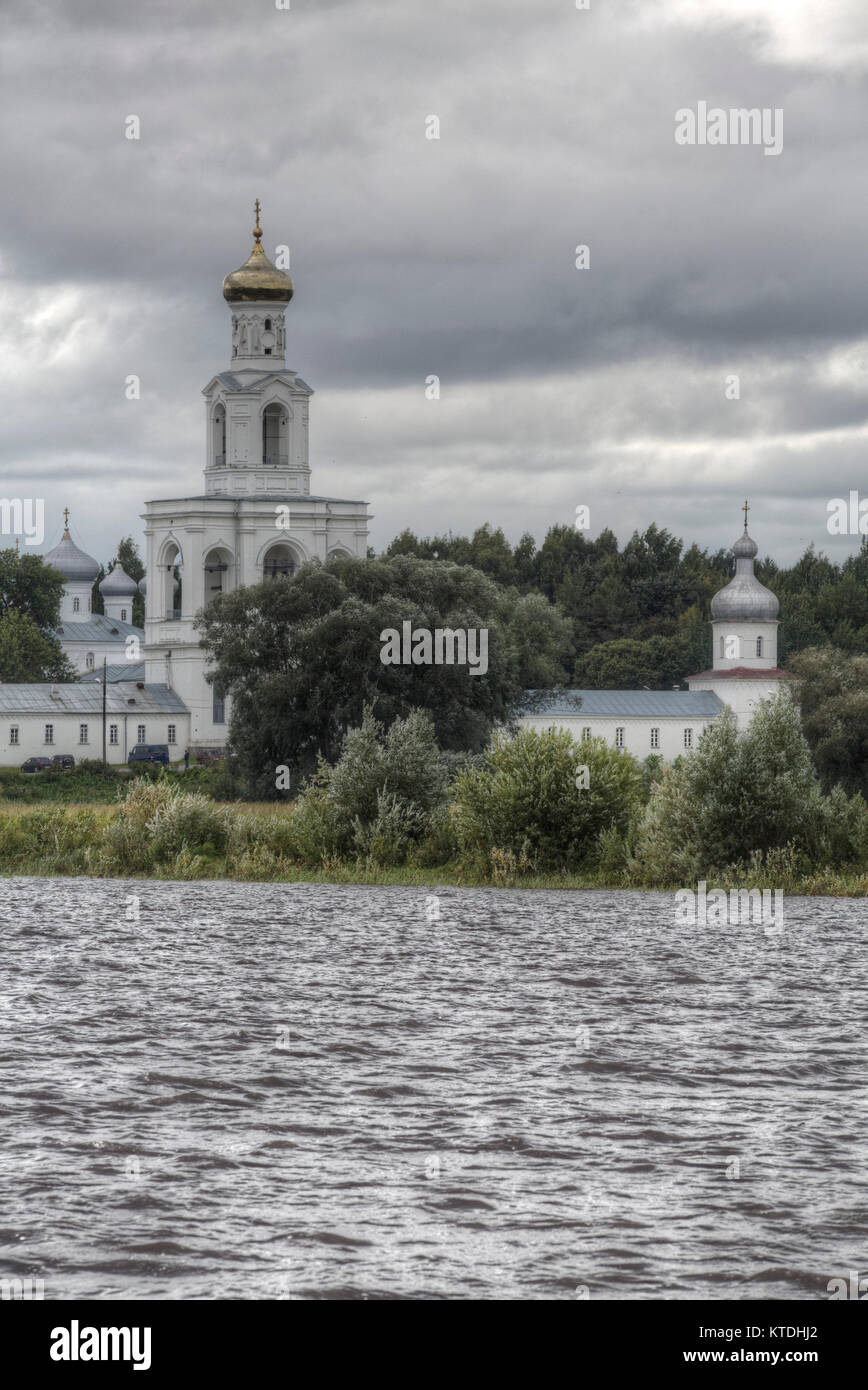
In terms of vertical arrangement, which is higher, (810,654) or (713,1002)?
(810,654)

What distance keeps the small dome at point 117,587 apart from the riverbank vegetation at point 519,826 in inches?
4780

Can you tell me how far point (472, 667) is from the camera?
72062 millimetres

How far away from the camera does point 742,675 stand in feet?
380

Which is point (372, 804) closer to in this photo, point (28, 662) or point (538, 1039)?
point (538, 1039)

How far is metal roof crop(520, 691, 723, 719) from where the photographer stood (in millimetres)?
107375

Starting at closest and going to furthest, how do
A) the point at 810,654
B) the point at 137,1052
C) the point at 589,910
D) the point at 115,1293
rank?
1. the point at 115,1293
2. the point at 137,1052
3. the point at 589,910
4. the point at 810,654

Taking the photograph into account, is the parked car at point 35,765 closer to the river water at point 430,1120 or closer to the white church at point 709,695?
the white church at point 709,695

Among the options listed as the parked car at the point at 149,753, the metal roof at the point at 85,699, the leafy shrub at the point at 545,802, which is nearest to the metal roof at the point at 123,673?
the metal roof at the point at 85,699

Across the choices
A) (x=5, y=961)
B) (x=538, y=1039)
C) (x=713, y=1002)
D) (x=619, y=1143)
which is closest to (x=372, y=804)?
(x=5, y=961)

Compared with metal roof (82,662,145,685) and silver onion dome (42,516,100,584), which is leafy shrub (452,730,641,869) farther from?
silver onion dome (42,516,100,584)

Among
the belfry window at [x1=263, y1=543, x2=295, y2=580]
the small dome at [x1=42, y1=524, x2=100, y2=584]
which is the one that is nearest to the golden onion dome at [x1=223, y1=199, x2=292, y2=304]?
the belfry window at [x1=263, y1=543, x2=295, y2=580]

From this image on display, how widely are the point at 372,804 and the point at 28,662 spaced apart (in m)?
78.6

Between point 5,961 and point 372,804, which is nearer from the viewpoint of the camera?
point 5,961

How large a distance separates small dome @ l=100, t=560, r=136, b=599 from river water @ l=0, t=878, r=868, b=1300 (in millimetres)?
139241
